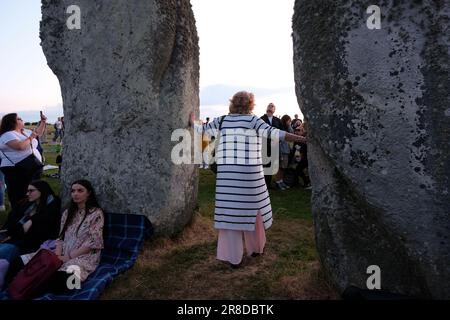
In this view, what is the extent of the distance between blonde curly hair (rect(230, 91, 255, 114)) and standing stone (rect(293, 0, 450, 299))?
3.64 ft

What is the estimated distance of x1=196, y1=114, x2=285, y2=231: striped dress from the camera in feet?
13.9

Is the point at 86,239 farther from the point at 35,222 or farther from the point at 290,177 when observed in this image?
the point at 290,177

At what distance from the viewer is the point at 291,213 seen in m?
6.67

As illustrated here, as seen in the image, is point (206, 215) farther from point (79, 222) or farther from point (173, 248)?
point (79, 222)

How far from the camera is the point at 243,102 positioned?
14.1ft

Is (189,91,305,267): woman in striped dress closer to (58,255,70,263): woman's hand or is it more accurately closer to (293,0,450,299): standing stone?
(293,0,450,299): standing stone

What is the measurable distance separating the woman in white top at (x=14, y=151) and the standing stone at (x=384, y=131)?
436 cm

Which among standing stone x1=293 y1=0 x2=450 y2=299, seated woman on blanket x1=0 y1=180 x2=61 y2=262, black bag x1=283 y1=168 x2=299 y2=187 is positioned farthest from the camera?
black bag x1=283 y1=168 x2=299 y2=187

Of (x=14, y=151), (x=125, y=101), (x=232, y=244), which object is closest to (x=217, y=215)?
(x=232, y=244)

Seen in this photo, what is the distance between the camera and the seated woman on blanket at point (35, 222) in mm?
4402

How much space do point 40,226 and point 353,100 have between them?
11.0 ft

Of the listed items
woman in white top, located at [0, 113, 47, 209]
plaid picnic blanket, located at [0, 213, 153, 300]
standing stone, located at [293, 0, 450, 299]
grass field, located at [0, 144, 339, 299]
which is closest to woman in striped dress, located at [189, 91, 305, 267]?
grass field, located at [0, 144, 339, 299]

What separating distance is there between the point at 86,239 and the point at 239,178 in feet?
5.08

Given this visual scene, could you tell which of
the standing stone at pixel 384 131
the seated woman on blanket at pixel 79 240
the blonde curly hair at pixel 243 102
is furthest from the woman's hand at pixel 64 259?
the standing stone at pixel 384 131
